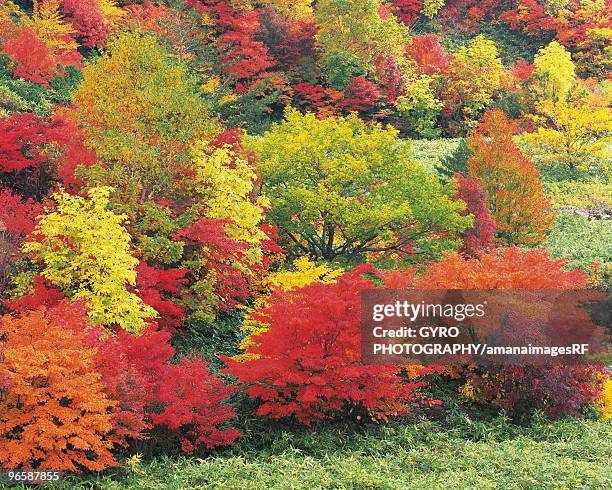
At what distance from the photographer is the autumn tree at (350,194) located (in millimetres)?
26703

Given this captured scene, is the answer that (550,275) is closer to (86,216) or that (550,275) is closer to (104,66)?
(86,216)

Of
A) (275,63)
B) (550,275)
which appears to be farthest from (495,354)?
(275,63)

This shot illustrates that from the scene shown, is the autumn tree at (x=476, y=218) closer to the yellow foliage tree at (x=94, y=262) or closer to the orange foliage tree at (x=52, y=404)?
the yellow foliage tree at (x=94, y=262)

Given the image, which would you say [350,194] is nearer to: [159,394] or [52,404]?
[159,394]

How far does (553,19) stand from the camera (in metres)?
68.9

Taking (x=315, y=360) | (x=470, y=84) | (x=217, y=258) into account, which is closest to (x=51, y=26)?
(x=470, y=84)

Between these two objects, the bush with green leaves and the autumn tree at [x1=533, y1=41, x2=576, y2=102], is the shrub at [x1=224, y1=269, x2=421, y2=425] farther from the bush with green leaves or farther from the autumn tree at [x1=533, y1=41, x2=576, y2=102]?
the autumn tree at [x1=533, y1=41, x2=576, y2=102]

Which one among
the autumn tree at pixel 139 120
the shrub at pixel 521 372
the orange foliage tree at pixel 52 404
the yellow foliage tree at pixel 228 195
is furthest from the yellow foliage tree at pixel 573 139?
the orange foliage tree at pixel 52 404

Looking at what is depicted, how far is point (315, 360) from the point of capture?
1712cm

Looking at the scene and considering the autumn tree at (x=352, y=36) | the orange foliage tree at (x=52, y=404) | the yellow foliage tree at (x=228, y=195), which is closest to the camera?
the orange foliage tree at (x=52, y=404)

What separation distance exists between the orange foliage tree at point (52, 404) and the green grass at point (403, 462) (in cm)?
57

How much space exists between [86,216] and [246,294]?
5786 mm

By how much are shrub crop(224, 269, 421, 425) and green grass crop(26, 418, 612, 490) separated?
0.73m

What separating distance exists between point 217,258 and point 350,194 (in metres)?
6.92
